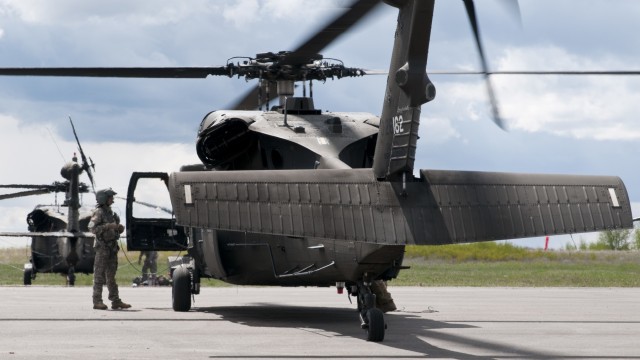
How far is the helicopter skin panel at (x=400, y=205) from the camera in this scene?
419 inches

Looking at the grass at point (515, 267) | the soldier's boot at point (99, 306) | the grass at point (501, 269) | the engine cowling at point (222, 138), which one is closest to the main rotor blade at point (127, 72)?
the engine cowling at point (222, 138)

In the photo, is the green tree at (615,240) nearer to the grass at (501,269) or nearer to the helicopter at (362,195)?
the grass at (501,269)

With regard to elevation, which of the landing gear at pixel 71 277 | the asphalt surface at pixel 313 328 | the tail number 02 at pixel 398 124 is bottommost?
the asphalt surface at pixel 313 328

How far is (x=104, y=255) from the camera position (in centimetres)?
1775

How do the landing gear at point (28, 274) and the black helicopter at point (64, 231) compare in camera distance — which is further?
the landing gear at point (28, 274)

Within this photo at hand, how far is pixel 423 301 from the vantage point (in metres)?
21.1

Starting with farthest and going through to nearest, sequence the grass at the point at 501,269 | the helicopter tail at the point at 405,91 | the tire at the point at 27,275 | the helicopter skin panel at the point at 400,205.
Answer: the tire at the point at 27,275
the grass at the point at 501,269
the helicopter skin panel at the point at 400,205
the helicopter tail at the point at 405,91

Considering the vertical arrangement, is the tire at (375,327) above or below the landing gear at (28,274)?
below

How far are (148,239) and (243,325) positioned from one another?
3.97m

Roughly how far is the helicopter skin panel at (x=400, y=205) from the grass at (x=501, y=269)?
1833cm

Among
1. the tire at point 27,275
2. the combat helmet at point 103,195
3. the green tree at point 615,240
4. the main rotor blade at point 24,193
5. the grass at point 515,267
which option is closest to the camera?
the combat helmet at point 103,195

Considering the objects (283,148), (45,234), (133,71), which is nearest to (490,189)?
(283,148)

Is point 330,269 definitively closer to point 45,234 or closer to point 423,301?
point 423,301

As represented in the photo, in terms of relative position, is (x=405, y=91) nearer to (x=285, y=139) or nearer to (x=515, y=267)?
(x=285, y=139)
